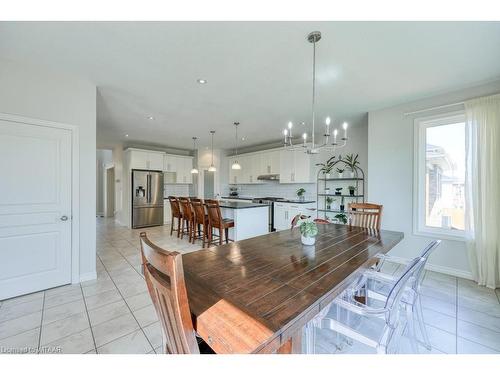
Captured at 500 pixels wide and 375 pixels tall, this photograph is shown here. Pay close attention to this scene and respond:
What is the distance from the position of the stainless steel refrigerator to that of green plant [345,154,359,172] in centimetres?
536

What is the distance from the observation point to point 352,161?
16.1 ft

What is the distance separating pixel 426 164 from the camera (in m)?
3.23

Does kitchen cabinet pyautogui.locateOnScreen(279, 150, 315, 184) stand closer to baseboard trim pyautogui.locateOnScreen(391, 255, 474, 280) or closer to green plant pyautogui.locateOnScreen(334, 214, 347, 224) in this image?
green plant pyautogui.locateOnScreen(334, 214, 347, 224)

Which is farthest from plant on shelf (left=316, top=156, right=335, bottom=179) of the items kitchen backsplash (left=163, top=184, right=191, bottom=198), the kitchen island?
kitchen backsplash (left=163, top=184, right=191, bottom=198)

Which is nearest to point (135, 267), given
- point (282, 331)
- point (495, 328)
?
point (282, 331)

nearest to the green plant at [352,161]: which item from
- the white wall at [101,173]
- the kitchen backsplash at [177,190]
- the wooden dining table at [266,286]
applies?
the wooden dining table at [266,286]

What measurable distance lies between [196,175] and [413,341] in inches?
281

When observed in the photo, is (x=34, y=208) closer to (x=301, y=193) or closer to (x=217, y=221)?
(x=217, y=221)

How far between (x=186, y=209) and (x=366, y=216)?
3593 mm

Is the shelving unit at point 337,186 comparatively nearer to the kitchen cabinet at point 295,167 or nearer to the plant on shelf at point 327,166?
the plant on shelf at point 327,166

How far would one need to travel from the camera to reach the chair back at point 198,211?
14.0 feet

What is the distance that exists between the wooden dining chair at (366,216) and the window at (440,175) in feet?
3.24

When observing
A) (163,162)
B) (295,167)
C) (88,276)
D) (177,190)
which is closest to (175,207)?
(163,162)

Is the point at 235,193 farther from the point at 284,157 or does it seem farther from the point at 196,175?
the point at 284,157
